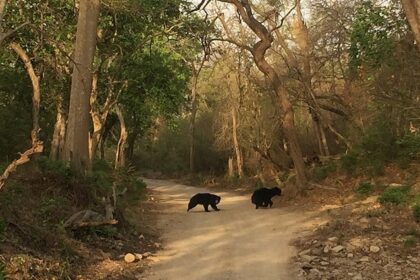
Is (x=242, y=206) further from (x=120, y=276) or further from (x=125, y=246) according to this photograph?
(x=120, y=276)

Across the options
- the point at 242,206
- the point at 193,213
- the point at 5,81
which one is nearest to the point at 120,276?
the point at 193,213

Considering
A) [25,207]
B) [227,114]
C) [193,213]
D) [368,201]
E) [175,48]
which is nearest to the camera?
[25,207]

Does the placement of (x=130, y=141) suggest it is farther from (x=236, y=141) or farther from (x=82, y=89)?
(x=82, y=89)

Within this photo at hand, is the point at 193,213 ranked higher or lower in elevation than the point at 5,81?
lower

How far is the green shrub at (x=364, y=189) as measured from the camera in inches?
652

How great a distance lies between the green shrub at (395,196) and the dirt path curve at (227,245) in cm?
224

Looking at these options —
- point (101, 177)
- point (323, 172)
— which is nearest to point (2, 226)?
point (101, 177)

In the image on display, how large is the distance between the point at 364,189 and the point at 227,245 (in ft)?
24.3

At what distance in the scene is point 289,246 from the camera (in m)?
10.8

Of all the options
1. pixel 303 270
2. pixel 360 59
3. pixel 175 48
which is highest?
pixel 175 48

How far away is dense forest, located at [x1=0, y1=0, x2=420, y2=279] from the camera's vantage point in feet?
38.5

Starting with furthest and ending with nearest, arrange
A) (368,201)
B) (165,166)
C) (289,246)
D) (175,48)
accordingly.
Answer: (165,166) → (175,48) → (368,201) → (289,246)

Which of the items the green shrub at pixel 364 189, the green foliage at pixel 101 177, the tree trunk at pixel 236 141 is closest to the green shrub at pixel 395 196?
the green shrub at pixel 364 189

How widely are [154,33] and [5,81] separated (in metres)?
7.16
